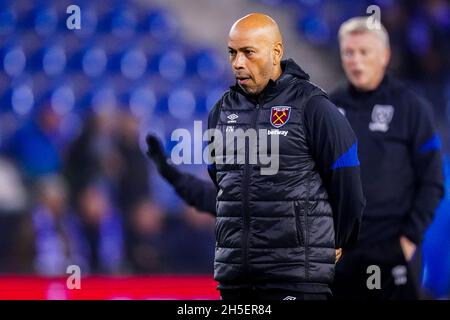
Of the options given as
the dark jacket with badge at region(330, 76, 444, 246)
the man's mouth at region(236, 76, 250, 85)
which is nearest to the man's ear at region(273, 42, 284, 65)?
the man's mouth at region(236, 76, 250, 85)

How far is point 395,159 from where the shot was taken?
5082 mm

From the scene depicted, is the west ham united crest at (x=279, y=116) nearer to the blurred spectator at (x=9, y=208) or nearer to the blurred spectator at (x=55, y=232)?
the blurred spectator at (x=55, y=232)

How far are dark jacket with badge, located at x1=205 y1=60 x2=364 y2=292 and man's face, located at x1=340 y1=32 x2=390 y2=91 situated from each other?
58.1 inches

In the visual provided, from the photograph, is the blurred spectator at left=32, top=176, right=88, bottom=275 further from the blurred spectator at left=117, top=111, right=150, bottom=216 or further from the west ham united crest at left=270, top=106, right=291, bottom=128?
the west ham united crest at left=270, top=106, right=291, bottom=128

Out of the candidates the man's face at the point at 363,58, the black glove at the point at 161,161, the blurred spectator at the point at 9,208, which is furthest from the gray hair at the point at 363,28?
the blurred spectator at the point at 9,208

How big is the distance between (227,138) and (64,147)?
15.6 feet

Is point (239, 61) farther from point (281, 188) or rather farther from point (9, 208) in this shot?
point (9, 208)

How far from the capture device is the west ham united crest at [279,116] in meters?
3.64

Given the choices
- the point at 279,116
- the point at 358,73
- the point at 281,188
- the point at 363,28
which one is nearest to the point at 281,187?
the point at 281,188

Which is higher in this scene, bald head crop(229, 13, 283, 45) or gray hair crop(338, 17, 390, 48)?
gray hair crop(338, 17, 390, 48)

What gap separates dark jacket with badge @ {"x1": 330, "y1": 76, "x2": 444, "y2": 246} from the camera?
5.04m

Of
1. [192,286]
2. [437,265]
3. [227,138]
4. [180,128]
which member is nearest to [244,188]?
[227,138]

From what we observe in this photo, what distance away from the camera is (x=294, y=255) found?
3564 millimetres
